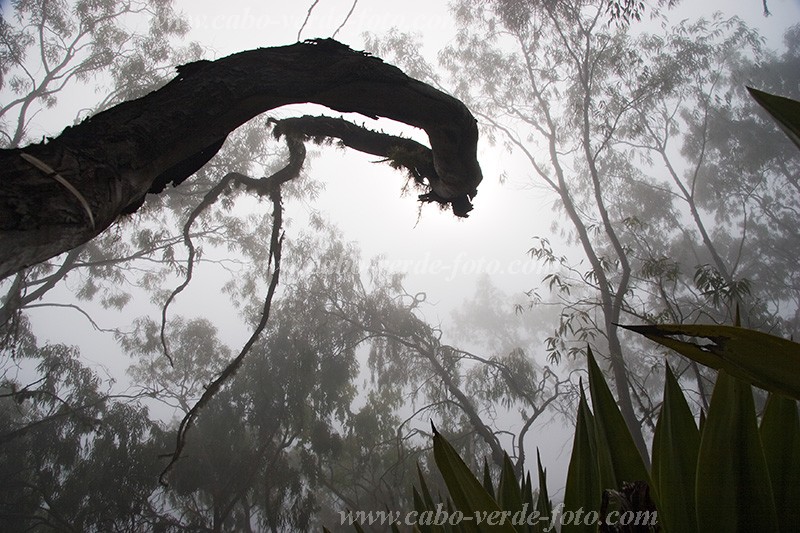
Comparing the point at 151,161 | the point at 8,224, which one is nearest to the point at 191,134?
the point at 151,161

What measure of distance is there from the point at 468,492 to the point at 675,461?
0.24 metres

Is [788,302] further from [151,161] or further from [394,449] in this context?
[151,161]

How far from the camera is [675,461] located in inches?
19.3

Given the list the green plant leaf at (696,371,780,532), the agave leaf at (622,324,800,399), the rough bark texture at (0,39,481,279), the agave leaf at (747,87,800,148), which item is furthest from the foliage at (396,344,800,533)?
the rough bark texture at (0,39,481,279)

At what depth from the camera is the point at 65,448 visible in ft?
25.7

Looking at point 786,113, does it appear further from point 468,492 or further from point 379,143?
point 379,143

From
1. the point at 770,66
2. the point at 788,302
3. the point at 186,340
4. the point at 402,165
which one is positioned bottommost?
the point at 402,165

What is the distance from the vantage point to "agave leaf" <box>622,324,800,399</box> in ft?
0.79

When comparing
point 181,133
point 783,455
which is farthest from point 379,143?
point 783,455

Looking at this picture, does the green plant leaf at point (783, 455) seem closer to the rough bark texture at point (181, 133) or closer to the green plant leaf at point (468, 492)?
the green plant leaf at point (468, 492)

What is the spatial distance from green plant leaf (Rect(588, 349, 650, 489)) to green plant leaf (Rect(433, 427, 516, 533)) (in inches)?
6.6

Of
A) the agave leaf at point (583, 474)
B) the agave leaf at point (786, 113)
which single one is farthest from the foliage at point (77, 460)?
the agave leaf at point (786, 113)

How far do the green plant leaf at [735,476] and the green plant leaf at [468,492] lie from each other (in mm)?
172

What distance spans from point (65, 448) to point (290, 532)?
428 cm
